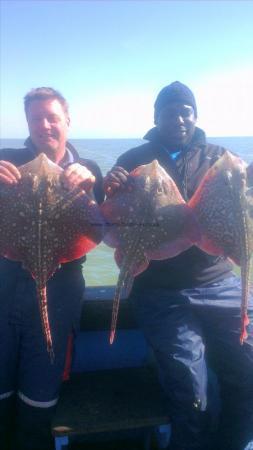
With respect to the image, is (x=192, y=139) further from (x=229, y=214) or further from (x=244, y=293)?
(x=244, y=293)

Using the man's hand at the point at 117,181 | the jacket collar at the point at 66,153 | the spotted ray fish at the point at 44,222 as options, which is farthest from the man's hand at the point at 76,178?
the jacket collar at the point at 66,153

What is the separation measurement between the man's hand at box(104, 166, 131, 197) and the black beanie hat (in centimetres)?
143

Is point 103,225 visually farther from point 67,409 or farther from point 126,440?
point 126,440

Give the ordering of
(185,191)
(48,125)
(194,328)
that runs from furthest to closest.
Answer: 1. (185,191)
2. (48,125)
3. (194,328)

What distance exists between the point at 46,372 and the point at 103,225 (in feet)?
4.98

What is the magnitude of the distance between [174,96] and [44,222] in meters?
2.29

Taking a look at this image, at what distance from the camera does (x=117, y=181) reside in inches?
138

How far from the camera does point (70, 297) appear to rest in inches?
153

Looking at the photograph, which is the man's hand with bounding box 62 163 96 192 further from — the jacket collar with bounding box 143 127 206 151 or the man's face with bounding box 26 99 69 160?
the jacket collar with bounding box 143 127 206 151

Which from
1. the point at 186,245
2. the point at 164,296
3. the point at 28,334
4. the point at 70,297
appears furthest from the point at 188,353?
the point at 28,334

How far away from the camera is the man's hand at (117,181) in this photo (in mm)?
3512

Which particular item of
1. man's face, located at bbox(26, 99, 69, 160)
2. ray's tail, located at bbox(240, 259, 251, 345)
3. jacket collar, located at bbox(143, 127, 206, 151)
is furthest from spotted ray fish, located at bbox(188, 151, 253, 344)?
man's face, located at bbox(26, 99, 69, 160)

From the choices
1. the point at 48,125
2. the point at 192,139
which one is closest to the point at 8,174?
the point at 48,125

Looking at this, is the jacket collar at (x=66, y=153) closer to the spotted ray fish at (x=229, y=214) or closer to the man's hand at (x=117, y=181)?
the man's hand at (x=117, y=181)
